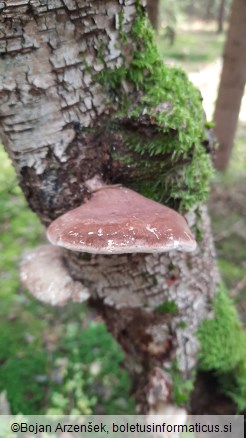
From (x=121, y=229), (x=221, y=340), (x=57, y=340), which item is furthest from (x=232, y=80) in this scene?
(x=121, y=229)

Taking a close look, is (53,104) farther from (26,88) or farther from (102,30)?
(102,30)

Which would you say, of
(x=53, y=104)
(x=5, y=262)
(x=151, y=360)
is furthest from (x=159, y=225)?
(x=5, y=262)

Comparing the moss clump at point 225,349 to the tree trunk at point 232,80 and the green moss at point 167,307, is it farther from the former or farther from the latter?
the tree trunk at point 232,80

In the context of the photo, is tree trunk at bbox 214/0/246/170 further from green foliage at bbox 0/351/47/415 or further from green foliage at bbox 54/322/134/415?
green foliage at bbox 0/351/47/415

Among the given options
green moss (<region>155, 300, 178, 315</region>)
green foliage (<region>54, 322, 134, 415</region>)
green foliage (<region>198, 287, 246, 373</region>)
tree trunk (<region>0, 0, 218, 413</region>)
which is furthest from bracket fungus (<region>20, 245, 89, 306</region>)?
green foliage (<region>54, 322, 134, 415</region>)

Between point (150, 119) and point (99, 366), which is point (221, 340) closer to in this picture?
point (99, 366)

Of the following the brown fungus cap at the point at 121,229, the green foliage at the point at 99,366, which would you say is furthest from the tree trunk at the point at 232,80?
the brown fungus cap at the point at 121,229
